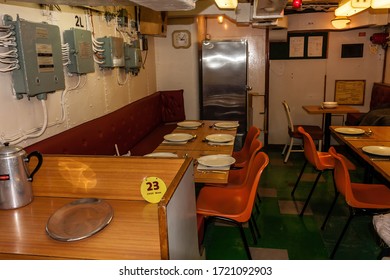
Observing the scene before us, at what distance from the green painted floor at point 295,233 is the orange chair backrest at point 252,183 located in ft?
1.71

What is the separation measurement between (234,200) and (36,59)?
1677 millimetres

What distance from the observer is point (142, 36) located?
15.4 ft

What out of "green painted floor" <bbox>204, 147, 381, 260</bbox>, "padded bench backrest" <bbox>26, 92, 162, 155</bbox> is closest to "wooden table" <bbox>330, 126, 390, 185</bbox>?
"green painted floor" <bbox>204, 147, 381, 260</bbox>

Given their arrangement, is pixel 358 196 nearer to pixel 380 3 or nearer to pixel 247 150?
pixel 247 150

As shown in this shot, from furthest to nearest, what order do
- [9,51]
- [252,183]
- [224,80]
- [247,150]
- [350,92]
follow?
1. [350,92]
2. [224,80]
3. [247,150]
4. [252,183]
5. [9,51]

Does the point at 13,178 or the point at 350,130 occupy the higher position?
the point at 13,178

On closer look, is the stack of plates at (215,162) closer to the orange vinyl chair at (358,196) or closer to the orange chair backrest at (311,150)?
the orange vinyl chair at (358,196)

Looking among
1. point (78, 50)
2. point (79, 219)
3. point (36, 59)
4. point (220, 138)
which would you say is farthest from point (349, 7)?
point (79, 219)

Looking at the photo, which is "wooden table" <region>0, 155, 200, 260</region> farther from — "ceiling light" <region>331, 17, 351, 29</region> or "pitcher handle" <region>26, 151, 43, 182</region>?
"ceiling light" <region>331, 17, 351, 29</region>

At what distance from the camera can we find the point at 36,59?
2.18 metres

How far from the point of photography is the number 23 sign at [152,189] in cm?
145

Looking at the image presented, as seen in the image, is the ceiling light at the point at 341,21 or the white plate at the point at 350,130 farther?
the ceiling light at the point at 341,21

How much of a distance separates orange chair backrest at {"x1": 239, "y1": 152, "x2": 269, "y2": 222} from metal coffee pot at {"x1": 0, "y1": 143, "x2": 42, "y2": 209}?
4.29 feet

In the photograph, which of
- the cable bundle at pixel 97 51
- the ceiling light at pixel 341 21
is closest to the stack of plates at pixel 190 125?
the cable bundle at pixel 97 51
